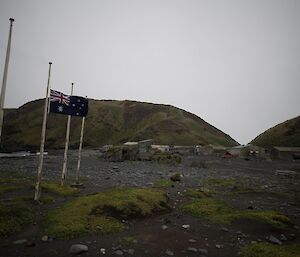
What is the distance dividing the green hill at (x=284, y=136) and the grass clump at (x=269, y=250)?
516 feet

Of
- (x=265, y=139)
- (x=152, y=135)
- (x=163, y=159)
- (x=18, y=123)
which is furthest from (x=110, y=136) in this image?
(x=163, y=159)

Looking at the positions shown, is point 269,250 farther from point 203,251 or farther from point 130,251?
point 130,251

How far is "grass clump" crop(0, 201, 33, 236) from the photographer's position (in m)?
11.5

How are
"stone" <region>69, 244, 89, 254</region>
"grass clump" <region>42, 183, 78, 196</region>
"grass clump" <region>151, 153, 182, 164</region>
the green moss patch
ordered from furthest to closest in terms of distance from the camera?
1. "grass clump" <region>151, 153, 182, 164</region>
2. "grass clump" <region>42, 183, 78, 196</region>
3. the green moss patch
4. "stone" <region>69, 244, 89, 254</region>

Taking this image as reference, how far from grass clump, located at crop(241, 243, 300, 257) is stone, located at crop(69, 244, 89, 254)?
19.8ft

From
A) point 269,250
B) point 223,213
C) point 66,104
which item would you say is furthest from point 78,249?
point 66,104

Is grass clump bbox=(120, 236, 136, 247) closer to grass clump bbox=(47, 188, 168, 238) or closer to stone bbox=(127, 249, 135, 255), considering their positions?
stone bbox=(127, 249, 135, 255)

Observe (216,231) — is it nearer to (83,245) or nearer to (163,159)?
(83,245)

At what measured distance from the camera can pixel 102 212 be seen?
14.1 m

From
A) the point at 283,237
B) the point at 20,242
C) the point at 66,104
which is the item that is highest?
the point at 66,104

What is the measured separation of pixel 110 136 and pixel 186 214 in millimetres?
166773

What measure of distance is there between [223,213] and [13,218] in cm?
1161

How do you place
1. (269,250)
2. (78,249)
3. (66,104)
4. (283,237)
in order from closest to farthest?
1. (78,249)
2. (269,250)
3. (283,237)
4. (66,104)

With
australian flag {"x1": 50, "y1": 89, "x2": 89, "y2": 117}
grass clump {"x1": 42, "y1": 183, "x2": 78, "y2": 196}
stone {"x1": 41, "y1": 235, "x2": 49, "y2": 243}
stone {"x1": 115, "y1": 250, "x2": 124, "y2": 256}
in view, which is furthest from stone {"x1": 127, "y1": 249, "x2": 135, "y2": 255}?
australian flag {"x1": 50, "y1": 89, "x2": 89, "y2": 117}
